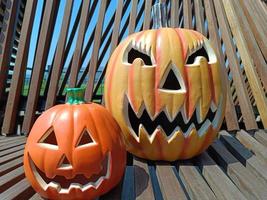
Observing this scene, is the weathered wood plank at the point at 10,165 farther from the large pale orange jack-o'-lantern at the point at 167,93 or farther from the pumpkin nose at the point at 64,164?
the large pale orange jack-o'-lantern at the point at 167,93

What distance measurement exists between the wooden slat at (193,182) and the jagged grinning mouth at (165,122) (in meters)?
0.17

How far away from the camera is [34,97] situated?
2445 mm

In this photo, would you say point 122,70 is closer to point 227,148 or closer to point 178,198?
point 178,198

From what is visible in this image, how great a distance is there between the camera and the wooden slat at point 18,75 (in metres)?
2.43

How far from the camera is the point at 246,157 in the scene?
1647 millimetres

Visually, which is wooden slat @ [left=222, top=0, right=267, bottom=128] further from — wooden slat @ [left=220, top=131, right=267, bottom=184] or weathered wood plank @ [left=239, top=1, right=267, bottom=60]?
wooden slat @ [left=220, top=131, right=267, bottom=184]

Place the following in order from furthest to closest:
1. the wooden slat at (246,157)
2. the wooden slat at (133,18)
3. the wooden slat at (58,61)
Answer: the wooden slat at (133,18) < the wooden slat at (58,61) < the wooden slat at (246,157)

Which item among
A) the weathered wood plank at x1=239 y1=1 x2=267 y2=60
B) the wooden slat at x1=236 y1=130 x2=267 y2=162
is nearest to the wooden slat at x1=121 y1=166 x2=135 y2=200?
the wooden slat at x1=236 y1=130 x2=267 y2=162

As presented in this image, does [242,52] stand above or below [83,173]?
above

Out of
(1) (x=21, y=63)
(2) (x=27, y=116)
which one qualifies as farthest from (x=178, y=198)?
(1) (x=21, y=63)

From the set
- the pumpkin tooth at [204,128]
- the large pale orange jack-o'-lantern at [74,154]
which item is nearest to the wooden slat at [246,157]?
the pumpkin tooth at [204,128]

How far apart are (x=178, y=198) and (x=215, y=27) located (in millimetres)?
1944

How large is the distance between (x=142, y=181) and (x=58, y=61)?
60.2 inches

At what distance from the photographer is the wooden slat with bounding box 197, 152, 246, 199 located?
119 centimetres
